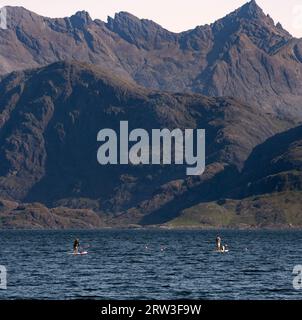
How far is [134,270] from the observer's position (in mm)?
160875

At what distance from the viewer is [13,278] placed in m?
138

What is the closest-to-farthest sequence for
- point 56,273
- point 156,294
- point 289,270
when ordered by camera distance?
1. point 156,294
2. point 56,273
3. point 289,270

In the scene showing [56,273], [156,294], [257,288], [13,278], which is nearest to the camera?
[156,294]

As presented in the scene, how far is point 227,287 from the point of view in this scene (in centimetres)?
11394

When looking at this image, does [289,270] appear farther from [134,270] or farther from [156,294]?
[156,294]
